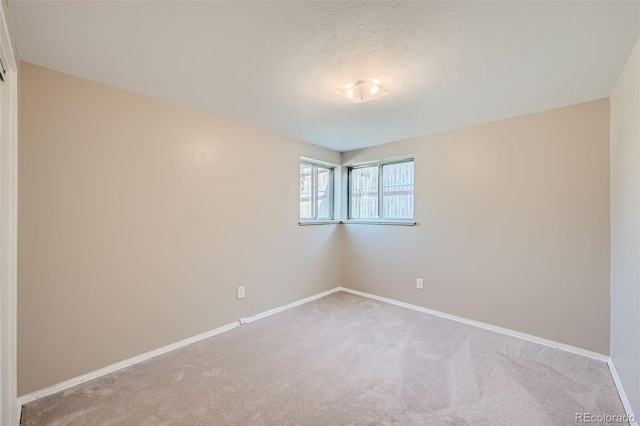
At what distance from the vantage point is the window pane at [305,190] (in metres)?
3.81

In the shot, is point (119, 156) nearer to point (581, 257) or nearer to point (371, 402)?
point (371, 402)

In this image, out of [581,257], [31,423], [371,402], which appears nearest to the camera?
[31,423]

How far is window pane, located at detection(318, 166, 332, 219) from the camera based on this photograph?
13.6 ft

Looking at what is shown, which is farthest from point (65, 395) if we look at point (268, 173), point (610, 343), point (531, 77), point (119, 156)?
point (610, 343)

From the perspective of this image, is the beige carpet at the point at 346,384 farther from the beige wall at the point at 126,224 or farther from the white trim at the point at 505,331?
the beige wall at the point at 126,224

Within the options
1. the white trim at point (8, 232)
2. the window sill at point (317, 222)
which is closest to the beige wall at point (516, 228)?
the window sill at point (317, 222)

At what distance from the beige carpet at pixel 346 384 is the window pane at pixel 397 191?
60.7 inches

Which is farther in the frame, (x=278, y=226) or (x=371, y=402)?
(x=278, y=226)

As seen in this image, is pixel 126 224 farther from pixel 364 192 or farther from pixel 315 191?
pixel 364 192

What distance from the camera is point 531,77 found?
1.92 m

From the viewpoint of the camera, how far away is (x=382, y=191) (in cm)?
391

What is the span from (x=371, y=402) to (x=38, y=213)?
96.5 inches

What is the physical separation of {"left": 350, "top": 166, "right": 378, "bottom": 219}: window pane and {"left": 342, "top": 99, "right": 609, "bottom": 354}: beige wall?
1.40 ft

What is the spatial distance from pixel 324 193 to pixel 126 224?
2.62 meters
